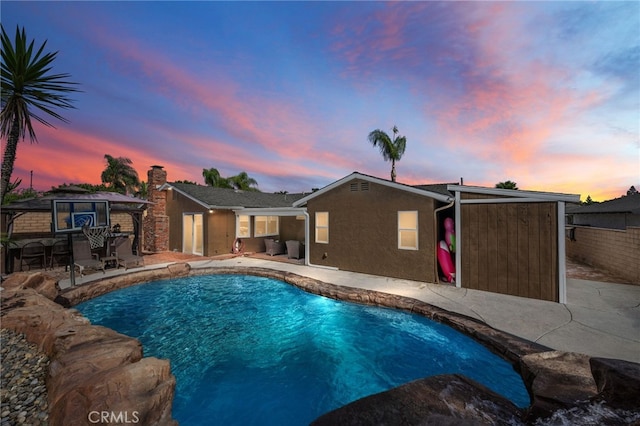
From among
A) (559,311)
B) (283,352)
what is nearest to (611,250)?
(559,311)

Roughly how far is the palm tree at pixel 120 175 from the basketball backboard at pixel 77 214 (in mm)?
27525

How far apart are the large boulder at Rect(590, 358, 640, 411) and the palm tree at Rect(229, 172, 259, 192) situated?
3545cm

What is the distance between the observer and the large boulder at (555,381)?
237cm

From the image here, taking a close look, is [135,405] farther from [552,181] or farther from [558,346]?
[552,181]

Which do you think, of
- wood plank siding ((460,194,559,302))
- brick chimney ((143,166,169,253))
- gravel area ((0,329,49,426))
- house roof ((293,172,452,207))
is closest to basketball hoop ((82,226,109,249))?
brick chimney ((143,166,169,253))

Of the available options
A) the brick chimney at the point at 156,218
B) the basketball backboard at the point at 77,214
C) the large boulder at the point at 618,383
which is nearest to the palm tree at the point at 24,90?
the basketball backboard at the point at 77,214

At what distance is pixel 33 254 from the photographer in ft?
30.5

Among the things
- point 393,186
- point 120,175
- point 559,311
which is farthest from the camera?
point 120,175

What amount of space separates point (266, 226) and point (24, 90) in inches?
424

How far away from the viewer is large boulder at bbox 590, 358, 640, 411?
6.22 ft

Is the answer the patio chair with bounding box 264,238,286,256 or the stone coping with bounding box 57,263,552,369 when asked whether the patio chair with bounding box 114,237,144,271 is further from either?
the patio chair with bounding box 264,238,286,256

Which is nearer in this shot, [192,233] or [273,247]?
[273,247]

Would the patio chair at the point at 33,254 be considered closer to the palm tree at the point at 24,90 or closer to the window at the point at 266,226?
the palm tree at the point at 24,90

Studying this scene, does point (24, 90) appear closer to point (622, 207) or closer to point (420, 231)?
point (420, 231)
